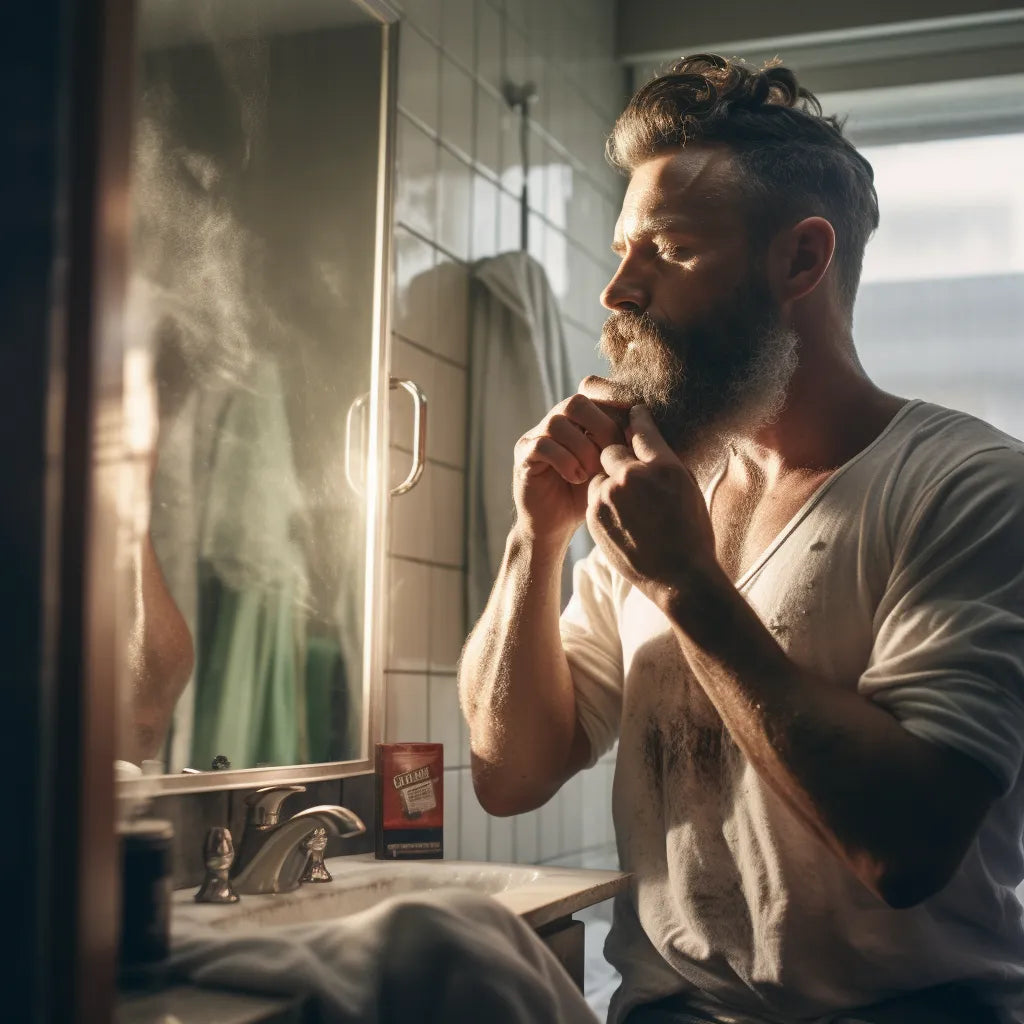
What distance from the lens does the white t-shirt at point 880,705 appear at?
40.2 inches

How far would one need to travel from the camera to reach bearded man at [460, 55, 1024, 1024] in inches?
39.7

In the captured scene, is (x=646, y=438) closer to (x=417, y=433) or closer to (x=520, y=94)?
(x=417, y=433)

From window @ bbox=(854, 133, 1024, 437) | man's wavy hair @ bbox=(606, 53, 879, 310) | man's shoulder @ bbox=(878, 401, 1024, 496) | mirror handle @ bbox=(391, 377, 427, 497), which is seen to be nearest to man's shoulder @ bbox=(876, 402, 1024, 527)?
man's shoulder @ bbox=(878, 401, 1024, 496)

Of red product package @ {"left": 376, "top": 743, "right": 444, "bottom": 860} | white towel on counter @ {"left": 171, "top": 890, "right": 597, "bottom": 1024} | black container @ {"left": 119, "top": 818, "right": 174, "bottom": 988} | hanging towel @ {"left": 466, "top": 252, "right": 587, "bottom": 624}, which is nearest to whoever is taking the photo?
black container @ {"left": 119, "top": 818, "right": 174, "bottom": 988}

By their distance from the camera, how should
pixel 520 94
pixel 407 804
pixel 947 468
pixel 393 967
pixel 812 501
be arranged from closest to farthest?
pixel 393 967, pixel 947 468, pixel 812 501, pixel 407 804, pixel 520 94

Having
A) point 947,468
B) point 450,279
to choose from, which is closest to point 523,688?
point 947,468

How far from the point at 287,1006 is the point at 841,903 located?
1.76 feet

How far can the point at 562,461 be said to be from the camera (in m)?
1.30

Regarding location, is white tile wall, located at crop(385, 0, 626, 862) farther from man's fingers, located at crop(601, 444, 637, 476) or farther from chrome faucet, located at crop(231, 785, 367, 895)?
man's fingers, located at crop(601, 444, 637, 476)

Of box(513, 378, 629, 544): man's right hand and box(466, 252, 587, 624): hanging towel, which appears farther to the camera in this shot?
box(466, 252, 587, 624): hanging towel

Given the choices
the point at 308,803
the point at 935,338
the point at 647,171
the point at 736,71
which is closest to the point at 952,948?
the point at 308,803

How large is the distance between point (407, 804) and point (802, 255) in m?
0.81

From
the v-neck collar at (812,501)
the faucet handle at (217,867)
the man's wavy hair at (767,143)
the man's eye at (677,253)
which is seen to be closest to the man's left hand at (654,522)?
the v-neck collar at (812,501)

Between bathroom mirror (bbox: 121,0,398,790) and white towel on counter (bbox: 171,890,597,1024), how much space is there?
29 centimetres
